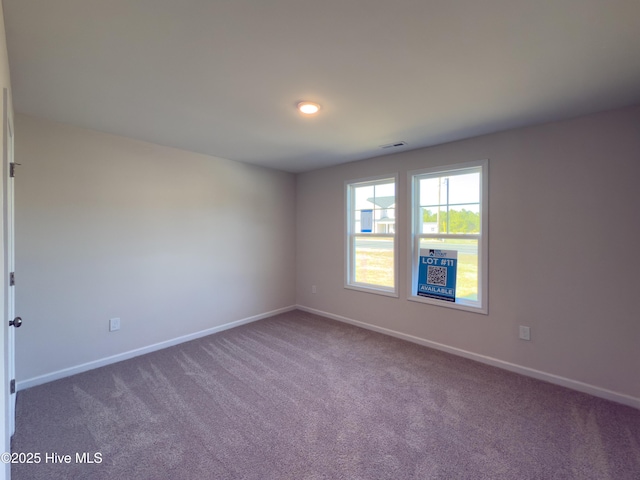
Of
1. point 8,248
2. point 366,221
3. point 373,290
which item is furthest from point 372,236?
point 8,248

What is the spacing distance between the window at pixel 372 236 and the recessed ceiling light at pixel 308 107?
1748mm

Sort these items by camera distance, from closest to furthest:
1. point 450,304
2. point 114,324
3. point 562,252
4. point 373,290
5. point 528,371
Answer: point 562,252 → point 528,371 → point 114,324 → point 450,304 → point 373,290

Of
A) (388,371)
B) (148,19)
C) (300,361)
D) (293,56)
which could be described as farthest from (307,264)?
(148,19)

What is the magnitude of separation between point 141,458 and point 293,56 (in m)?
2.61

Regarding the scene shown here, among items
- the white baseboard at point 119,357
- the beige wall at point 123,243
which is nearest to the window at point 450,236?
the beige wall at point 123,243

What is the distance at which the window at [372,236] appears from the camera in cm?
386

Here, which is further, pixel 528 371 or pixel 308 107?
pixel 528 371

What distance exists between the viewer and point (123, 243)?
10.1 ft

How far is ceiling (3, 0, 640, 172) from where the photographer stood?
1.34 meters

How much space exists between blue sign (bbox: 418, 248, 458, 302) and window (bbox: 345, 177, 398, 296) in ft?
1.19

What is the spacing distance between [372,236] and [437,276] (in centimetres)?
105

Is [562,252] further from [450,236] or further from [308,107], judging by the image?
[308,107]

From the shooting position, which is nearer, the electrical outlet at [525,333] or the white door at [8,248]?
the white door at [8,248]

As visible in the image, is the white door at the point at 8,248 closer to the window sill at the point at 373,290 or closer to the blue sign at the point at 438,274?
the window sill at the point at 373,290
